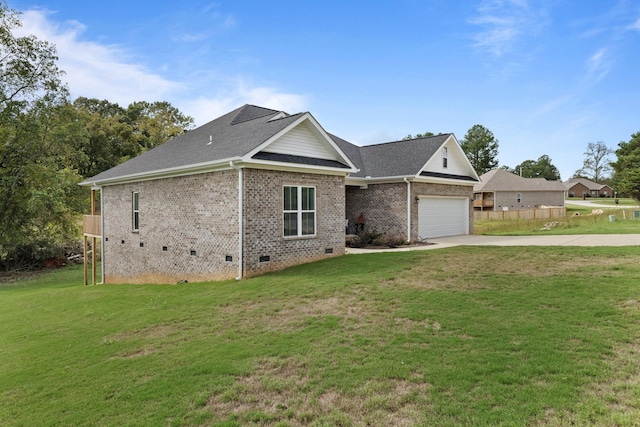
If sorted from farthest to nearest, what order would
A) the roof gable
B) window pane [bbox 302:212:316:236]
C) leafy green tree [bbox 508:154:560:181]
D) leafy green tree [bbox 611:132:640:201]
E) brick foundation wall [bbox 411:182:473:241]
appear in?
leafy green tree [bbox 508:154:560:181], leafy green tree [bbox 611:132:640:201], brick foundation wall [bbox 411:182:473:241], window pane [bbox 302:212:316:236], the roof gable

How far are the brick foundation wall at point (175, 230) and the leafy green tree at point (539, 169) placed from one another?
90.6m

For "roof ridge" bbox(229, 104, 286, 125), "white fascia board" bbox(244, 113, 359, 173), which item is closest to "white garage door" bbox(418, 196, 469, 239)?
"white fascia board" bbox(244, 113, 359, 173)

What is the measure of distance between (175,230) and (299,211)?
4952 millimetres

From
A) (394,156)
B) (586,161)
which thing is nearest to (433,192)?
(394,156)

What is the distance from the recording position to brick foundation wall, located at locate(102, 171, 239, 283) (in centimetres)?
1283

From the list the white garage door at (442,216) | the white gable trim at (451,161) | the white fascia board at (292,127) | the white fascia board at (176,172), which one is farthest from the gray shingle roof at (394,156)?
the white fascia board at (176,172)

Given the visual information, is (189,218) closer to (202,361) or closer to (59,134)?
(202,361)

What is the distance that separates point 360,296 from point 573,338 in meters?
4.00

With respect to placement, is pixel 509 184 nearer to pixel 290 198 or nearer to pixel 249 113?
pixel 249 113

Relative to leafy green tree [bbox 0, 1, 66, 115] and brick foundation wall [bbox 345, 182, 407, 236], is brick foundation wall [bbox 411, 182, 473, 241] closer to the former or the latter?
brick foundation wall [bbox 345, 182, 407, 236]

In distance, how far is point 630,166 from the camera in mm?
50781

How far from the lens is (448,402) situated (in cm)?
429

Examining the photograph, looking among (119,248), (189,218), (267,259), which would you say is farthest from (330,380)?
(119,248)

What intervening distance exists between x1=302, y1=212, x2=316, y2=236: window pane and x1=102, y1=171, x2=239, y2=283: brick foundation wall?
2588mm
